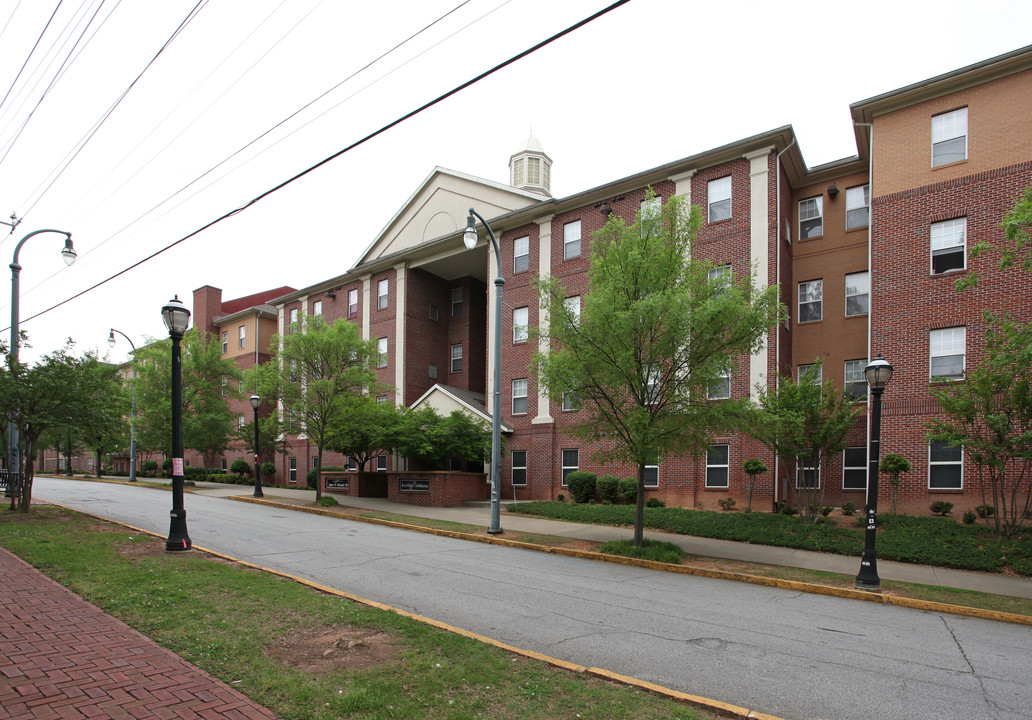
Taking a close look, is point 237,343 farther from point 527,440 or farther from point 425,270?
point 527,440

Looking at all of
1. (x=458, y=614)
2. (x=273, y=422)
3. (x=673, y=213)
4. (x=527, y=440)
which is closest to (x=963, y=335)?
(x=673, y=213)

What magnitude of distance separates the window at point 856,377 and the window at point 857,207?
4790 millimetres

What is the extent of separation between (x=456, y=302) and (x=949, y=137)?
23.5 metres

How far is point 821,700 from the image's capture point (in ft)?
17.3

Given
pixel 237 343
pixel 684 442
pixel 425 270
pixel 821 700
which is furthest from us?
pixel 237 343

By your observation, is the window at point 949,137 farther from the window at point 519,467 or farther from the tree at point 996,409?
the window at point 519,467

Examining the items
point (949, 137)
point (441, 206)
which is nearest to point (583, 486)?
point (949, 137)

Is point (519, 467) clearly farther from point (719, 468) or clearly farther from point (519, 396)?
point (719, 468)

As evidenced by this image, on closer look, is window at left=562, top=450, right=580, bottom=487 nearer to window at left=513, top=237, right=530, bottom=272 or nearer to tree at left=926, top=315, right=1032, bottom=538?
window at left=513, top=237, right=530, bottom=272

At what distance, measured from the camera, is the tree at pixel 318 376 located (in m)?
22.9

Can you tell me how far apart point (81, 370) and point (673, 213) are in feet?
50.5

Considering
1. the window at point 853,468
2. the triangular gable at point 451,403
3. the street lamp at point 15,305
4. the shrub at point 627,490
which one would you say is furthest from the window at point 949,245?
the street lamp at point 15,305

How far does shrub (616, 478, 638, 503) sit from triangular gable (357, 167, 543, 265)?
13.6 m

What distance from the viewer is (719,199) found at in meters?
22.6
